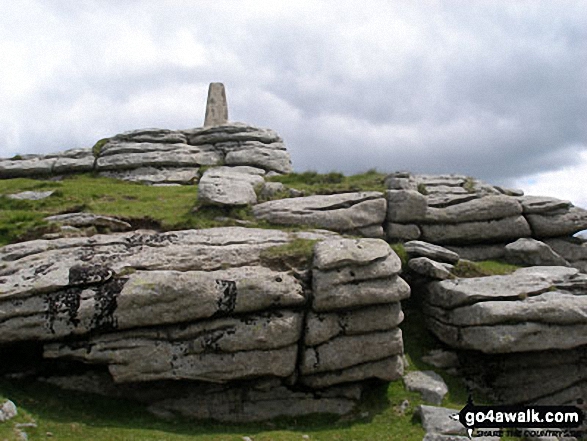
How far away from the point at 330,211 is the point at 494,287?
9.83 meters

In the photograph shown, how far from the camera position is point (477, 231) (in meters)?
32.4

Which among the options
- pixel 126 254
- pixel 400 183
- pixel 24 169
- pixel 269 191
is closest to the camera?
pixel 126 254

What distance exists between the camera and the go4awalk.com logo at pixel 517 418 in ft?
67.5

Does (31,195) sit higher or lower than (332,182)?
lower

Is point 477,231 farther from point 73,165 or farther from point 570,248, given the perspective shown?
point 73,165

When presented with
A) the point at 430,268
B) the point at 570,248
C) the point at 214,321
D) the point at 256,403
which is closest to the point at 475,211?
the point at 570,248

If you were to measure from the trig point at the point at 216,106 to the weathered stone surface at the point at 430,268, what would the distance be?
35949mm

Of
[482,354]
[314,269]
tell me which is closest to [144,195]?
[314,269]

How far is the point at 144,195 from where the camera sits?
36312mm

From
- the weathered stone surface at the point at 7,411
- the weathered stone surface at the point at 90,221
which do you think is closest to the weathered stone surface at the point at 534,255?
the weathered stone surface at the point at 90,221

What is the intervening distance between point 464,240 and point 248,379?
17444mm

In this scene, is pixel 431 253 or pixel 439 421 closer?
pixel 439 421

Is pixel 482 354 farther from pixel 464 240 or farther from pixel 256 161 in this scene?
pixel 256 161

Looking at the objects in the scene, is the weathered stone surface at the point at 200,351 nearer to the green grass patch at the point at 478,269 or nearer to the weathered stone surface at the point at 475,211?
the green grass patch at the point at 478,269
